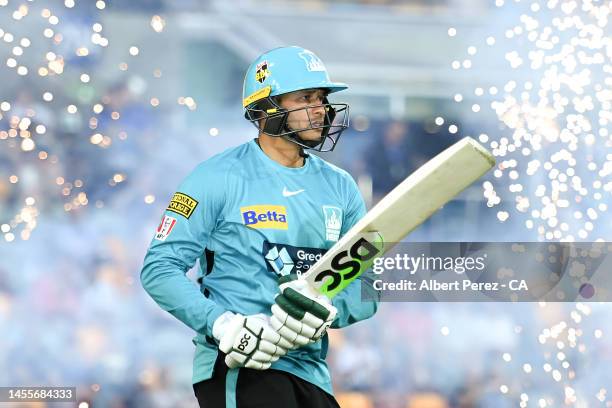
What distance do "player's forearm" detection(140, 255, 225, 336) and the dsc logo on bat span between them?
0.31m

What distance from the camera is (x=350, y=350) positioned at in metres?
4.71

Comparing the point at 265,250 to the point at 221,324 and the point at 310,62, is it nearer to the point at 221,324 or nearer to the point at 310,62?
the point at 221,324

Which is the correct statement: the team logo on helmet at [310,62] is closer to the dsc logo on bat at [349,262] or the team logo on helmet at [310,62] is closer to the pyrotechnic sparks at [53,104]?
the dsc logo on bat at [349,262]

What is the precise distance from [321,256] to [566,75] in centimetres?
205

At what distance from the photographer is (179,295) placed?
2959 mm

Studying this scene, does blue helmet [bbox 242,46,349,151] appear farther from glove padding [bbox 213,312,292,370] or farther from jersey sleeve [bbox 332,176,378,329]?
glove padding [bbox 213,312,292,370]

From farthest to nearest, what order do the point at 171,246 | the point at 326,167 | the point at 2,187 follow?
the point at 2,187, the point at 326,167, the point at 171,246

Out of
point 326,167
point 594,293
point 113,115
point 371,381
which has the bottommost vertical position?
point 371,381

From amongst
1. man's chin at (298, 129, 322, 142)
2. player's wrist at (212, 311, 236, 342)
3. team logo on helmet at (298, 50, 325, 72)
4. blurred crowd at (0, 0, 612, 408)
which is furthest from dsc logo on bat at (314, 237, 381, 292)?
blurred crowd at (0, 0, 612, 408)

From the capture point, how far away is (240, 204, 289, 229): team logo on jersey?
3.07m

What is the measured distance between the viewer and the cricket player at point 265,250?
287 centimetres

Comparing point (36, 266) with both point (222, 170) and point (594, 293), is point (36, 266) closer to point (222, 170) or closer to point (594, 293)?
point (222, 170)

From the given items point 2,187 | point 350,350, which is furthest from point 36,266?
point 350,350

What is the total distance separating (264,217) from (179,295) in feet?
1.08
